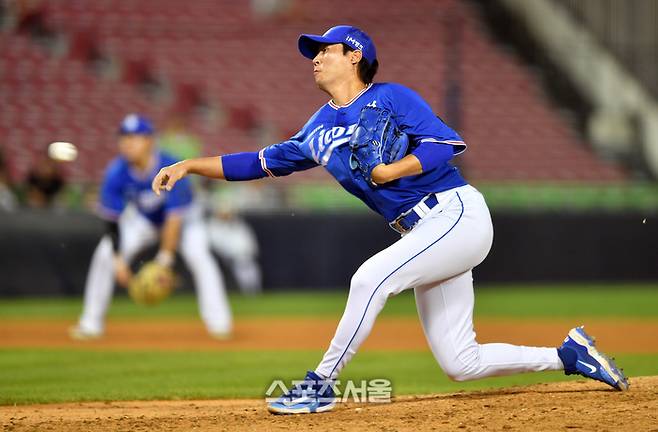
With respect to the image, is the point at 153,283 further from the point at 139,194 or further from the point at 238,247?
the point at 238,247

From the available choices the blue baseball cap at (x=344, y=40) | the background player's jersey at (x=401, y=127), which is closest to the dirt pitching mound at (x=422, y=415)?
the background player's jersey at (x=401, y=127)

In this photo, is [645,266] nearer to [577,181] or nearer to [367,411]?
[577,181]

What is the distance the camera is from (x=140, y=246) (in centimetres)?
1030

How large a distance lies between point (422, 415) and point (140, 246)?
18.7ft

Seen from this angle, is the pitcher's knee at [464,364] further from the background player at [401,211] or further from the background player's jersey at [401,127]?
the background player's jersey at [401,127]

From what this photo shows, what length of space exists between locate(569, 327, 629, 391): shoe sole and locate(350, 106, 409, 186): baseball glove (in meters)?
1.44

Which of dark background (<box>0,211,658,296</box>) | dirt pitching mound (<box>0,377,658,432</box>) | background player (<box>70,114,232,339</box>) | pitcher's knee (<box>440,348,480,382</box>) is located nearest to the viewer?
dirt pitching mound (<box>0,377,658,432</box>)

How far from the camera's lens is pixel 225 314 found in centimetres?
1018

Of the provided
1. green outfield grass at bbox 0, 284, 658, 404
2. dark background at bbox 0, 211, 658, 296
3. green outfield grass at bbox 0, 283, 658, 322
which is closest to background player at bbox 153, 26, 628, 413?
green outfield grass at bbox 0, 284, 658, 404

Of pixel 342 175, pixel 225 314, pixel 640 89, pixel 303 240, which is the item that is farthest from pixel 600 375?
pixel 640 89

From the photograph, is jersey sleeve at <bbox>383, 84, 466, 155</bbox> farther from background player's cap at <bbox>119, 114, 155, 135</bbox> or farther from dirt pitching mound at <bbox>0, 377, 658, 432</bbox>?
background player's cap at <bbox>119, 114, 155, 135</bbox>

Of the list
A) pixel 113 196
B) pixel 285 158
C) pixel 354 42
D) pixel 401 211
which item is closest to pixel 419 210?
pixel 401 211

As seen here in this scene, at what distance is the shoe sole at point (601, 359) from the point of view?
18.4 feet

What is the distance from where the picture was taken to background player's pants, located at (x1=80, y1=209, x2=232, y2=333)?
998cm
